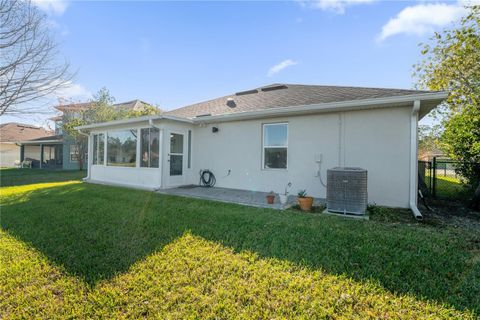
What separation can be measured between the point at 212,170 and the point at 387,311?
7366 mm

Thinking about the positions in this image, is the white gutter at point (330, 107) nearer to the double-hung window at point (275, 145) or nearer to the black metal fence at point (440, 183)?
the double-hung window at point (275, 145)

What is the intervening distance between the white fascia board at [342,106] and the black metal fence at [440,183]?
9.77 ft

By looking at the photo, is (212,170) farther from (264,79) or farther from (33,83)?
(33,83)

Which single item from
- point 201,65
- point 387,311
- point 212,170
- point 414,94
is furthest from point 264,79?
point 387,311

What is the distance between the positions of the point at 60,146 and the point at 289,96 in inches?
947

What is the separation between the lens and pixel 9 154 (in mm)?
25484

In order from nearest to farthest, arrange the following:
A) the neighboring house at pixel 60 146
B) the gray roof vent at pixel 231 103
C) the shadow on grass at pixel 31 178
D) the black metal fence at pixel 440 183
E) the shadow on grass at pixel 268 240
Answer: the shadow on grass at pixel 268 240, the black metal fence at pixel 440 183, the gray roof vent at pixel 231 103, the shadow on grass at pixel 31 178, the neighboring house at pixel 60 146

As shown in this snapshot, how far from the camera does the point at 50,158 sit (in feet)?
78.1

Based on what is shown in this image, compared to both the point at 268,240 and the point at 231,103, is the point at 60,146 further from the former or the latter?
the point at 268,240

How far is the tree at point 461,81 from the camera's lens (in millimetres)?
7070

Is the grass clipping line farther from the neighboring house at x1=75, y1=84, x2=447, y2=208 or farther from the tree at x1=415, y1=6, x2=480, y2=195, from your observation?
the tree at x1=415, y1=6, x2=480, y2=195

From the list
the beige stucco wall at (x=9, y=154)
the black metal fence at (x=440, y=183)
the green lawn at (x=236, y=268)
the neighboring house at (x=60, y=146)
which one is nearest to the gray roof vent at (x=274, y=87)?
the black metal fence at (x=440, y=183)

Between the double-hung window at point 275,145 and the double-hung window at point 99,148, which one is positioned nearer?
the double-hung window at point 275,145

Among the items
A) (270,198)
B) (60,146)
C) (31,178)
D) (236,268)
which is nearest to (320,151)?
(270,198)
